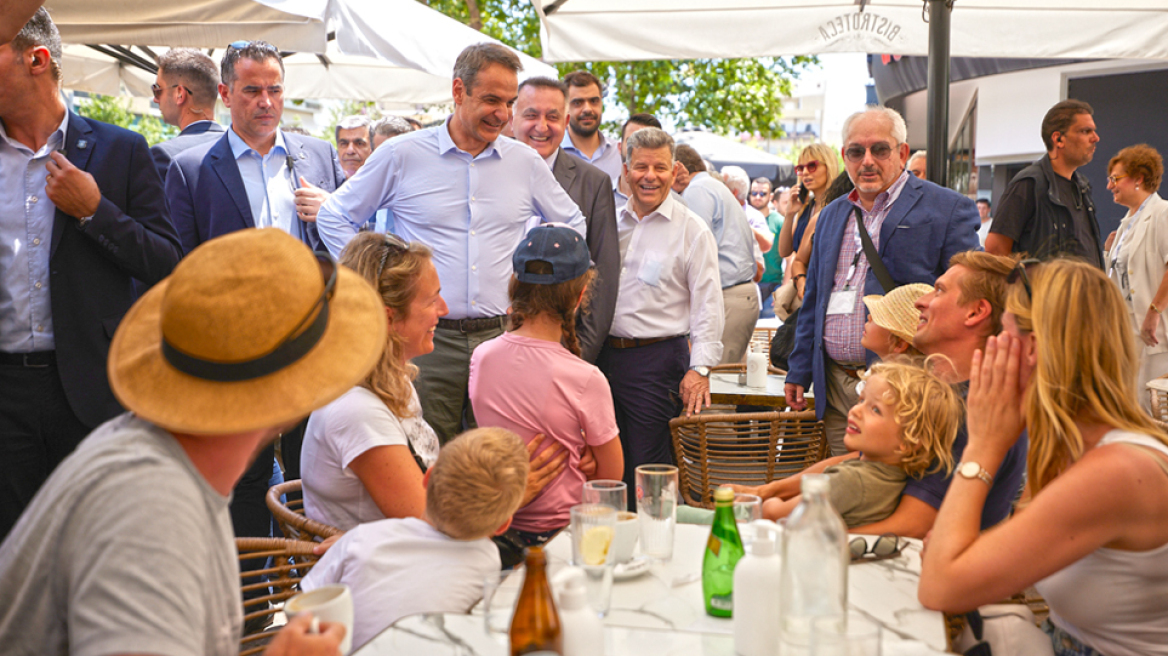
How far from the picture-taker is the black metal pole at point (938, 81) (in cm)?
399

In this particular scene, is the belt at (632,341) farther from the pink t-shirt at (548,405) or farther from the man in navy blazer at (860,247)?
the pink t-shirt at (548,405)

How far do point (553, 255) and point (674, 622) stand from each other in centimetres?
146

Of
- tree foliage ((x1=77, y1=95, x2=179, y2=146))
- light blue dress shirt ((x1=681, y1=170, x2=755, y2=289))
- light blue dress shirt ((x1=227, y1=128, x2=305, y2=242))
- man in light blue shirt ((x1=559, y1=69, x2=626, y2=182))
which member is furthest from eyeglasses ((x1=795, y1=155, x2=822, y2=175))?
tree foliage ((x1=77, y1=95, x2=179, y2=146))

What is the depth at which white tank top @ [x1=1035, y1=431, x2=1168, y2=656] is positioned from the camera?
66.3 inches

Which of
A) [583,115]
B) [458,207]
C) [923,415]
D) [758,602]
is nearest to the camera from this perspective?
[758,602]

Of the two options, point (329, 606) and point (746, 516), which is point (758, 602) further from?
point (329, 606)

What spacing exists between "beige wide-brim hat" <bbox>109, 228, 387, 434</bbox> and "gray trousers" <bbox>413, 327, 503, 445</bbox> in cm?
227

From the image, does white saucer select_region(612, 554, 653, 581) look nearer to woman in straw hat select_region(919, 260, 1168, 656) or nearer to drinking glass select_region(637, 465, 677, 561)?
drinking glass select_region(637, 465, 677, 561)

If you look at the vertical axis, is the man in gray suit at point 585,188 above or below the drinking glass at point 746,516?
above

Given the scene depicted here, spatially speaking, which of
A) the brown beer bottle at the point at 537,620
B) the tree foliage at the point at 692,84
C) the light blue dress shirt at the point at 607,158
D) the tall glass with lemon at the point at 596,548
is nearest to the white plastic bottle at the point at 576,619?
the brown beer bottle at the point at 537,620

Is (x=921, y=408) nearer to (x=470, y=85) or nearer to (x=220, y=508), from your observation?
(x=220, y=508)

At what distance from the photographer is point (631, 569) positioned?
1.84 meters

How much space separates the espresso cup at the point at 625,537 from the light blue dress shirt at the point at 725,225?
4037 mm

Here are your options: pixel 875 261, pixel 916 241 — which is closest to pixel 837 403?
pixel 875 261
